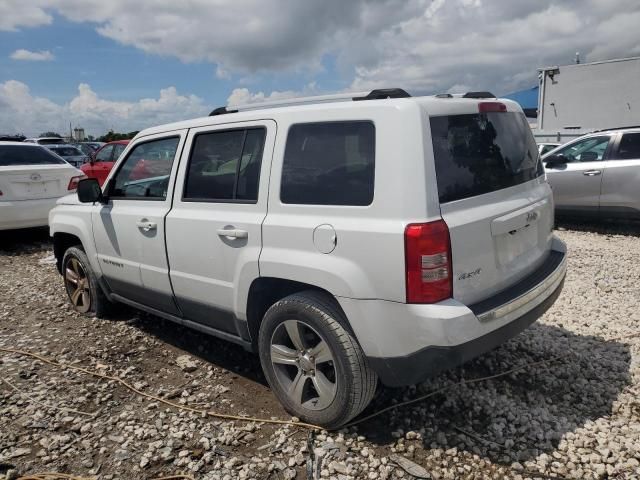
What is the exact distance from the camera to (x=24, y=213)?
7.50 m

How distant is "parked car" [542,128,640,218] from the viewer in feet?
24.8

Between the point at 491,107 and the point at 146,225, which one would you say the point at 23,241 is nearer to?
the point at 146,225

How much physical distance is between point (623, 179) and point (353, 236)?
6.80 m

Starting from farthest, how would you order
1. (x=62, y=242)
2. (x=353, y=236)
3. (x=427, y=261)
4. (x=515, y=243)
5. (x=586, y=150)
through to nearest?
(x=586, y=150) < (x=62, y=242) < (x=515, y=243) < (x=353, y=236) < (x=427, y=261)

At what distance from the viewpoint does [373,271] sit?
2443 millimetres

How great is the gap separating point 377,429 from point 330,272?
3.51 ft

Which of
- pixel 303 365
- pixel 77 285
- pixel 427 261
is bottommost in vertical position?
pixel 303 365

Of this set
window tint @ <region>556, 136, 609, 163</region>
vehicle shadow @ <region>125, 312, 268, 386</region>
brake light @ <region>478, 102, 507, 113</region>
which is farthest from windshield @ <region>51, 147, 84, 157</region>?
brake light @ <region>478, 102, 507, 113</region>

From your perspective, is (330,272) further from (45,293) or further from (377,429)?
(45,293)

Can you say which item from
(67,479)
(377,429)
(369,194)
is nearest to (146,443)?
(67,479)

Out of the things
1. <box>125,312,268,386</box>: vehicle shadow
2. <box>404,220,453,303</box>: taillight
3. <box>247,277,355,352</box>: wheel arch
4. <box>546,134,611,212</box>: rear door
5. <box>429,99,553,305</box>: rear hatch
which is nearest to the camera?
<box>404,220,453,303</box>: taillight

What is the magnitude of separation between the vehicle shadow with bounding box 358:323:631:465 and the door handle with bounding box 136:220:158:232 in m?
1.99

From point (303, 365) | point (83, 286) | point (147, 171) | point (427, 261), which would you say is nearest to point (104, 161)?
point (83, 286)

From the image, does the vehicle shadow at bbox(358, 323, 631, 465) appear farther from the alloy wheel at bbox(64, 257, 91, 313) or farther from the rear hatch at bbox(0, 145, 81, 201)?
the rear hatch at bbox(0, 145, 81, 201)
